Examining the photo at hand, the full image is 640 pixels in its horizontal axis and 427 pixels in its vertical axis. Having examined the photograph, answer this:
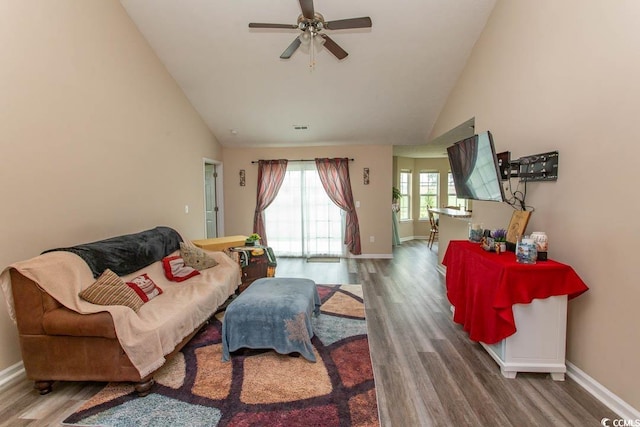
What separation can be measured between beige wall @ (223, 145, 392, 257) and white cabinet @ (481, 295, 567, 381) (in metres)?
4.23

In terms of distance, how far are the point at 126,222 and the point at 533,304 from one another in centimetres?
405

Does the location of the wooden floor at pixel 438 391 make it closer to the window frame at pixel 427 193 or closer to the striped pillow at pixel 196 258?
the striped pillow at pixel 196 258

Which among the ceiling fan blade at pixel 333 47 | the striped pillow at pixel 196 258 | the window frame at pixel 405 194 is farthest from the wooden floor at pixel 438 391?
the window frame at pixel 405 194

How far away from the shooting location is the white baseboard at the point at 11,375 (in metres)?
2.24

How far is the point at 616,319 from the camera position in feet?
6.45

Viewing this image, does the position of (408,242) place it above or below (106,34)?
below

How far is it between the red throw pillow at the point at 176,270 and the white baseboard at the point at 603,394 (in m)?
3.54

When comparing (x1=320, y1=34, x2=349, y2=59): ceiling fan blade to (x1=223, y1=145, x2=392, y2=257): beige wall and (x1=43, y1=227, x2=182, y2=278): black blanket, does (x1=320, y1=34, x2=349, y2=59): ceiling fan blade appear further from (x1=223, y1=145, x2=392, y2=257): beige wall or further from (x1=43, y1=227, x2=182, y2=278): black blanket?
(x1=223, y1=145, x2=392, y2=257): beige wall

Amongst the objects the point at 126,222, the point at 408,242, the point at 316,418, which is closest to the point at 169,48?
the point at 126,222

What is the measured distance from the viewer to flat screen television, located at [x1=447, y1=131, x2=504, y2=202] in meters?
2.58

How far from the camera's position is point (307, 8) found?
2.41 metres

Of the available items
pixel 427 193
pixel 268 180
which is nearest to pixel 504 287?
pixel 268 180

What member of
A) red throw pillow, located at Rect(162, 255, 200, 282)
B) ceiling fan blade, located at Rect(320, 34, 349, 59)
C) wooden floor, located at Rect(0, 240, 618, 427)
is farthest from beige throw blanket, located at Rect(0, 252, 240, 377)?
ceiling fan blade, located at Rect(320, 34, 349, 59)

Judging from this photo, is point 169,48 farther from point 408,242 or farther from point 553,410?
point 408,242
